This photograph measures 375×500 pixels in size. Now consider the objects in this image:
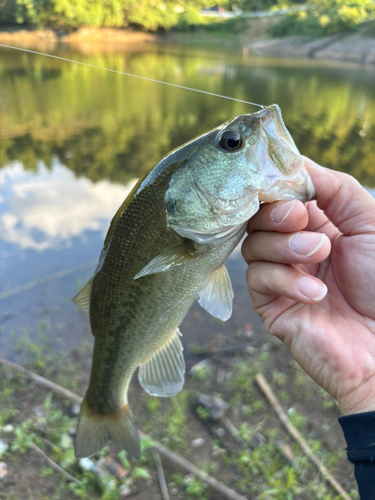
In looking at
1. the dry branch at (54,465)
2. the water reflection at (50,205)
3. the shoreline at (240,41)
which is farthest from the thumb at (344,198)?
the shoreline at (240,41)

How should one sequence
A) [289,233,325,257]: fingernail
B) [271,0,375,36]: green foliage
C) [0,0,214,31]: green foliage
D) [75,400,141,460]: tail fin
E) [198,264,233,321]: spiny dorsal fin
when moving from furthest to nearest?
[271,0,375,36]: green foliage
[0,0,214,31]: green foliage
[75,400,141,460]: tail fin
[198,264,233,321]: spiny dorsal fin
[289,233,325,257]: fingernail

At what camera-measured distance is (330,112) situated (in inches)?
675

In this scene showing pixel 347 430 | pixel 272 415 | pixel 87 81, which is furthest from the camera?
pixel 87 81

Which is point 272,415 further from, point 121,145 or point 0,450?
point 121,145

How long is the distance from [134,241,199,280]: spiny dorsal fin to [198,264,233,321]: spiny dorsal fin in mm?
220

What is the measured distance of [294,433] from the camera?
3.07 meters

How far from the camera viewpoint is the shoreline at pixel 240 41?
37806mm

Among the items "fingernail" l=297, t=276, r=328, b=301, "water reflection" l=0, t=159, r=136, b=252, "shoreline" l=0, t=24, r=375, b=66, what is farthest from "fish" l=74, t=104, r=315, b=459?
"shoreline" l=0, t=24, r=375, b=66

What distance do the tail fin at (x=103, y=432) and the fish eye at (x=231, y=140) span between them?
64.9 inches

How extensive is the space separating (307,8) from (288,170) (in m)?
63.2

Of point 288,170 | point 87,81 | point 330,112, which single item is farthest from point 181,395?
point 87,81

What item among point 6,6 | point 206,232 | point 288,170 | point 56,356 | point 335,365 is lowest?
point 56,356

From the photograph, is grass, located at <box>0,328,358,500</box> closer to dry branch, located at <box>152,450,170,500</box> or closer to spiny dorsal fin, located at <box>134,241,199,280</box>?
dry branch, located at <box>152,450,170,500</box>

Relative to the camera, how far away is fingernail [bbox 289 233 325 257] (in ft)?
5.12
